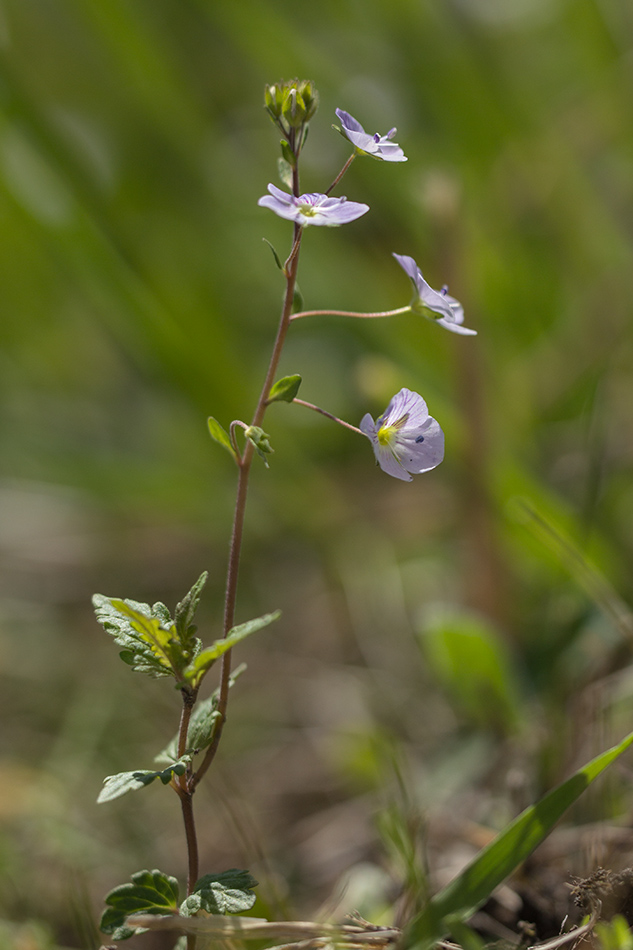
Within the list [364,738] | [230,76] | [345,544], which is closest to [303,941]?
[364,738]

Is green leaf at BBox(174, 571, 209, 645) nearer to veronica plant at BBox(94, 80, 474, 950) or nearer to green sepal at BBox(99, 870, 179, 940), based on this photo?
veronica plant at BBox(94, 80, 474, 950)

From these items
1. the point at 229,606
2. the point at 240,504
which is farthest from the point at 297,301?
the point at 229,606

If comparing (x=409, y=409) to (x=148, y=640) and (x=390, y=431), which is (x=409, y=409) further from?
(x=148, y=640)

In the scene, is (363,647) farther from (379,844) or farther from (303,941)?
(303,941)

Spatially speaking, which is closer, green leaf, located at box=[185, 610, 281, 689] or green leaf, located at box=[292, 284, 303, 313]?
green leaf, located at box=[185, 610, 281, 689]

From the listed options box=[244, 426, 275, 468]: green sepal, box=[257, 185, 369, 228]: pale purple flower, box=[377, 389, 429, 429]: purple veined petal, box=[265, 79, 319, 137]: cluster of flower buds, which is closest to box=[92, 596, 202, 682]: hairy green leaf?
box=[244, 426, 275, 468]: green sepal
